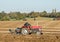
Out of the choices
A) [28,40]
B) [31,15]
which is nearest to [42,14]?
[31,15]

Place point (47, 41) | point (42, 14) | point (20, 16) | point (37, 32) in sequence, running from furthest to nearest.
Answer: point (42, 14) < point (20, 16) < point (37, 32) < point (47, 41)

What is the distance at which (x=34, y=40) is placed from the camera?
18.5m

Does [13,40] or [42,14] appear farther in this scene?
[42,14]

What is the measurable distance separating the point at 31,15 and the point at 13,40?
7349 centimetres

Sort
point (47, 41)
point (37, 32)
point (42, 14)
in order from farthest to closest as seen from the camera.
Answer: point (42, 14)
point (37, 32)
point (47, 41)

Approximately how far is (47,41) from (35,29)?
8.20 meters

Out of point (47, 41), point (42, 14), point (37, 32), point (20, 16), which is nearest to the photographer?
point (47, 41)

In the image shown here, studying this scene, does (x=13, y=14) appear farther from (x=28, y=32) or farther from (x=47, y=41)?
(x=47, y=41)

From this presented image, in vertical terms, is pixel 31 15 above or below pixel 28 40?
below

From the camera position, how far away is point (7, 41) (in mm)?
18031

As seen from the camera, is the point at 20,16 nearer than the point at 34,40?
No

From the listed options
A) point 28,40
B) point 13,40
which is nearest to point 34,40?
point 28,40

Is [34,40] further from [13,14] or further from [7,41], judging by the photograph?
[13,14]

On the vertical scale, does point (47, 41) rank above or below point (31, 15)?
above
